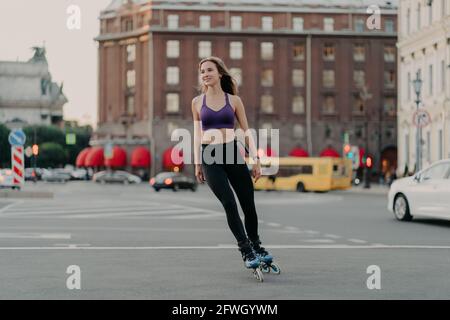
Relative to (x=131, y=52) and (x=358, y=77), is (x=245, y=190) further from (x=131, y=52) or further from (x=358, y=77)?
(x=131, y=52)

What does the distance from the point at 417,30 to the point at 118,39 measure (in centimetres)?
4570

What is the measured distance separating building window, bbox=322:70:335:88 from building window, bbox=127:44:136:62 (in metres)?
19.0

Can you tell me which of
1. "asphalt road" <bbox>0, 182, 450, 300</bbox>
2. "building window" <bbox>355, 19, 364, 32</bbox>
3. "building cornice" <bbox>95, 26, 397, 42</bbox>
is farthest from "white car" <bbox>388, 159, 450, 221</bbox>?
"building window" <bbox>355, 19, 364, 32</bbox>

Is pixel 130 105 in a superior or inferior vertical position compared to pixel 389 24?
inferior

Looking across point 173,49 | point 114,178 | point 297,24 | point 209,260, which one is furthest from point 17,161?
point 297,24

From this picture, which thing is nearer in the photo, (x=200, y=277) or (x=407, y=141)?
(x=200, y=277)

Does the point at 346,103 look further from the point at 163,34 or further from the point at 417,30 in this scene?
the point at 417,30

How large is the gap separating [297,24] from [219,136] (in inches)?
3583

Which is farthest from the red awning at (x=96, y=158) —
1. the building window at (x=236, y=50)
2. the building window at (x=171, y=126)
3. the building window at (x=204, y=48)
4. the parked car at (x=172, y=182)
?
the parked car at (x=172, y=182)

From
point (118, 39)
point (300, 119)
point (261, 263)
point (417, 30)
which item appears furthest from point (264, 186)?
point (261, 263)

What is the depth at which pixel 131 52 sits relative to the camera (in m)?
102

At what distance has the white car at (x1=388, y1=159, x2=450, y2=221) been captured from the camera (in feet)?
68.1

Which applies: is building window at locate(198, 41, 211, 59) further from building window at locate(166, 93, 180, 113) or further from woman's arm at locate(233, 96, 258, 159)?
woman's arm at locate(233, 96, 258, 159)

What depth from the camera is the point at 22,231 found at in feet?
56.9
